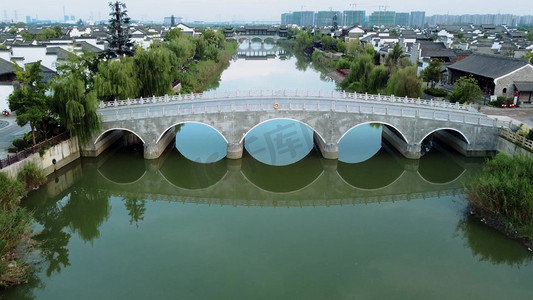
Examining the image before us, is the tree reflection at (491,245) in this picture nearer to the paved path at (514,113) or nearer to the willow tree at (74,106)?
the paved path at (514,113)

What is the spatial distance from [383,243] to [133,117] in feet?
44.6

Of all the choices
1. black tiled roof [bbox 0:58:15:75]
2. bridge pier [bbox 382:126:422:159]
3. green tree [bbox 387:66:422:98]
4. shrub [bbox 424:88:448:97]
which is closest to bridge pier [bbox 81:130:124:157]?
black tiled roof [bbox 0:58:15:75]

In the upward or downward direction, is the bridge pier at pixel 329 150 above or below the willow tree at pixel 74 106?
below

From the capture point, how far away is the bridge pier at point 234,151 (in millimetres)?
22258

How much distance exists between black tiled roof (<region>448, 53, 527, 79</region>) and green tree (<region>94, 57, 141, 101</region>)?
25224 mm

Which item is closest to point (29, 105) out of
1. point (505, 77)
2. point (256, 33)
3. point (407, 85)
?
point (407, 85)

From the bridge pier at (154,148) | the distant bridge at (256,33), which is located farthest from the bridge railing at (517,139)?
the distant bridge at (256,33)

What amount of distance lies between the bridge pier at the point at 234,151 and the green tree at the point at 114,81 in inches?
293

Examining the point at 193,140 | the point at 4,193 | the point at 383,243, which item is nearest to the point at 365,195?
the point at 383,243

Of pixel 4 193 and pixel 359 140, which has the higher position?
pixel 4 193

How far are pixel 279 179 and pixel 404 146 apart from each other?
7.34 meters

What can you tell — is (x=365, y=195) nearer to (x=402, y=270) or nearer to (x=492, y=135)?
(x=402, y=270)

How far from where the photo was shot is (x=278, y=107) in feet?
70.5

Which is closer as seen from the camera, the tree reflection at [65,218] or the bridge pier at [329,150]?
the tree reflection at [65,218]
